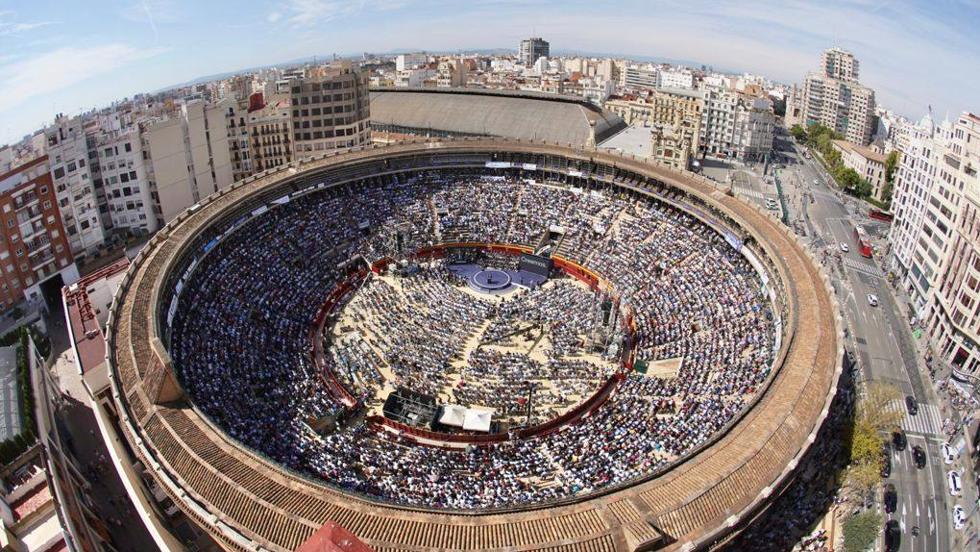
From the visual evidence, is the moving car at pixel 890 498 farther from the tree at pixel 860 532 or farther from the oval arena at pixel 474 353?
the oval arena at pixel 474 353

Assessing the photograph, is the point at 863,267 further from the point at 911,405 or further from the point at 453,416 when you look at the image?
the point at 453,416

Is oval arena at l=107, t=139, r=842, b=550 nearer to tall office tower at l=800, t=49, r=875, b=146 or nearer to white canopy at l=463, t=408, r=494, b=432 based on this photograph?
white canopy at l=463, t=408, r=494, b=432

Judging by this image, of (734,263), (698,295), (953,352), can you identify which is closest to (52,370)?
(698,295)

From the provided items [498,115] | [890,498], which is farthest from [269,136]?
[890,498]

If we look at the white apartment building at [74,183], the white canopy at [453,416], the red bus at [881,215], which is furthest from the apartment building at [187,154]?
the red bus at [881,215]

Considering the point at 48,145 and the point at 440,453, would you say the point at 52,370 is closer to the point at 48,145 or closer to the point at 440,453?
the point at 48,145

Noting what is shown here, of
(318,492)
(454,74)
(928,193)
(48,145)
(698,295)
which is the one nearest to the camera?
(318,492)

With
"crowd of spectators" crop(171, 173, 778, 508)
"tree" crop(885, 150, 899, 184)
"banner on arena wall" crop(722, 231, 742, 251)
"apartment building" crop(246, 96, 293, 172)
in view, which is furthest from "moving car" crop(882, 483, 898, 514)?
"tree" crop(885, 150, 899, 184)
